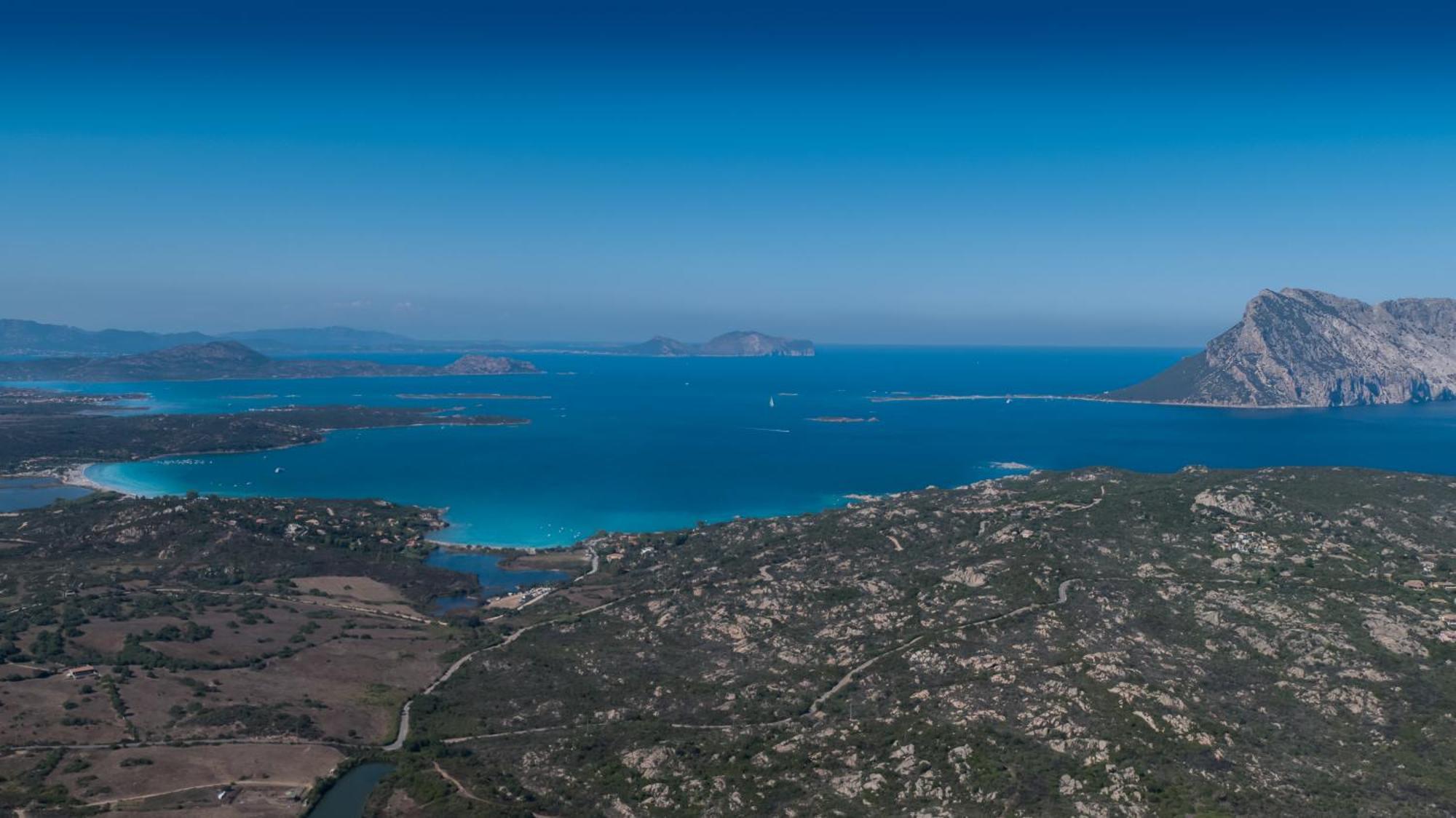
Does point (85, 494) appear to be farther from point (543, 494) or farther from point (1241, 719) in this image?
point (1241, 719)

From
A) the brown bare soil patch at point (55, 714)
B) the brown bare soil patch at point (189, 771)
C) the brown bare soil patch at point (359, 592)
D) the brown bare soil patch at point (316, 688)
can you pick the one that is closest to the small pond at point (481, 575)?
the brown bare soil patch at point (359, 592)

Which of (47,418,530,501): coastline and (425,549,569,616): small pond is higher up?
(47,418,530,501): coastline

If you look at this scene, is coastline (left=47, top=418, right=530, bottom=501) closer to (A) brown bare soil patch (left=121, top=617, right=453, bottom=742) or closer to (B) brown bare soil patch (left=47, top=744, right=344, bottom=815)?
(A) brown bare soil patch (left=121, top=617, right=453, bottom=742)

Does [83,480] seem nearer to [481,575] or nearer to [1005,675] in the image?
[481,575]

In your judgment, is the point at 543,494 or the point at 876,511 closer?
the point at 876,511

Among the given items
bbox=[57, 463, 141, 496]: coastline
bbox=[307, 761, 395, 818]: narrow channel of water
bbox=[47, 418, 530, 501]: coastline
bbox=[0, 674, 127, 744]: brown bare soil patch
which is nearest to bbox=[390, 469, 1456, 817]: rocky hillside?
bbox=[307, 761, 395, 818]: narrow channel of water

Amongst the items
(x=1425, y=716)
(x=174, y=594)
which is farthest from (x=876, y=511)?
(x=174, y=594)

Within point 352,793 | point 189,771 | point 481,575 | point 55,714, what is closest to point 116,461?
point 481,575

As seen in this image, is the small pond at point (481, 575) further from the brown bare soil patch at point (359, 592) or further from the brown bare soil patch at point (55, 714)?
the brown bare soil patch at point (55, 714)
